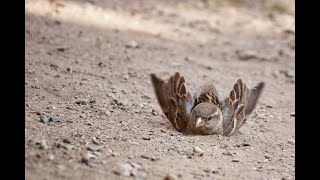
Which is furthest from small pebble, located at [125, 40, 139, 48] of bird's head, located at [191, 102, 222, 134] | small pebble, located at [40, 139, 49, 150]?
small pebble, located at [40, 139, 49, 150]

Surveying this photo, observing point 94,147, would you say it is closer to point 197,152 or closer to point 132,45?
point 197,152

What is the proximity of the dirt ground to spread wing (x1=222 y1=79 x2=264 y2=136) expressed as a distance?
15 centimetres

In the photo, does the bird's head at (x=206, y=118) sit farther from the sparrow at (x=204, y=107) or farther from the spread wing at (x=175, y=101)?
the spread wing at (x=175, y=101)

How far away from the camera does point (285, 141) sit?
644 cm

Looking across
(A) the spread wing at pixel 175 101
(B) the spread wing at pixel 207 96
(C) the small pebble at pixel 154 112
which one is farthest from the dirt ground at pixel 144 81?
(B) the spread wing at pixel 207 96

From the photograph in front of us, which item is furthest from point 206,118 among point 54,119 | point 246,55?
point 246,55

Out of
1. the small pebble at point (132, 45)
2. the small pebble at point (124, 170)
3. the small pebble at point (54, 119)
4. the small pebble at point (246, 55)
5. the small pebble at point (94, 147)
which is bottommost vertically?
the small pebble at point (124, 170)

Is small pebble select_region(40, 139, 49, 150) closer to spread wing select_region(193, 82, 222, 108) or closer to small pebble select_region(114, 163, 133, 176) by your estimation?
small pebble select_region(114, 163, 133, 176)

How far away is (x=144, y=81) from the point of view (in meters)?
7.83

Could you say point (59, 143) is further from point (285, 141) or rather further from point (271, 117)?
point (271, 117)

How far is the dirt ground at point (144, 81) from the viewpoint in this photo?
4.90m

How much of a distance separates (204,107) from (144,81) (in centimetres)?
172

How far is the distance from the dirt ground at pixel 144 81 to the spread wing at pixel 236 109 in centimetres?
15
